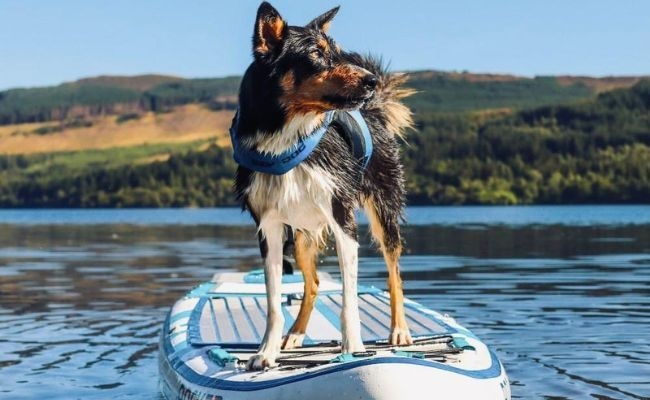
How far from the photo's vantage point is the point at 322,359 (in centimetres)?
1028

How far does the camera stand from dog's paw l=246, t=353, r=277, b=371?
10.3 meters

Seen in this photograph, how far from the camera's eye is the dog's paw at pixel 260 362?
33.7 ft

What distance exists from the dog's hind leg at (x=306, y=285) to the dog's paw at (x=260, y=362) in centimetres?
118

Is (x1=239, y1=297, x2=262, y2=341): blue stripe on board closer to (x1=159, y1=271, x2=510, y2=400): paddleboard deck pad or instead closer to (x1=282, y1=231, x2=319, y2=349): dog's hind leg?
(x1=159, y1=271, x2=510, y2=400): paddleboard deck pad

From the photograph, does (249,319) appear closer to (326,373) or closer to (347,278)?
(347,278)

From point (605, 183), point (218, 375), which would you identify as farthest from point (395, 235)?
point (605, 183)

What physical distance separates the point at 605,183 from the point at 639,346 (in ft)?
538

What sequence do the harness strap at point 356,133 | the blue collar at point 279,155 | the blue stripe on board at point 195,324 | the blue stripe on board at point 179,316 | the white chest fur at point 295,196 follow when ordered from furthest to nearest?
the blue stripe on board at point 179,316
the blue stripe on board at point 195,324
the harness strap at point 356,133
the white chest fur at point 295,196
the blue collar at point 279,155

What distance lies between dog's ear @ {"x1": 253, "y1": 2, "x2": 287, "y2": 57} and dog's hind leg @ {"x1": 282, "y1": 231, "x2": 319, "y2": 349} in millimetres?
2351

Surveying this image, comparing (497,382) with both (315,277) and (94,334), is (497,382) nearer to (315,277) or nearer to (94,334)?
(315,277)

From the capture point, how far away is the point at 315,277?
39.1 ft

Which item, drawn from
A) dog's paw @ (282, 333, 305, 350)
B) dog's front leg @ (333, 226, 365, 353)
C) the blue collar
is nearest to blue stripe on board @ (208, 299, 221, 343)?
dog's paw @ (282, 333, 305, 350)

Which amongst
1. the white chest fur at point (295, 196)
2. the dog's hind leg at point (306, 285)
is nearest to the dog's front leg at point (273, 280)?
the white chest fur at point (295, 196)

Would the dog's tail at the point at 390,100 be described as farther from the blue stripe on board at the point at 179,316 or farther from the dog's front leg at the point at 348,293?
the blue stripe on board at the point at 179,316
